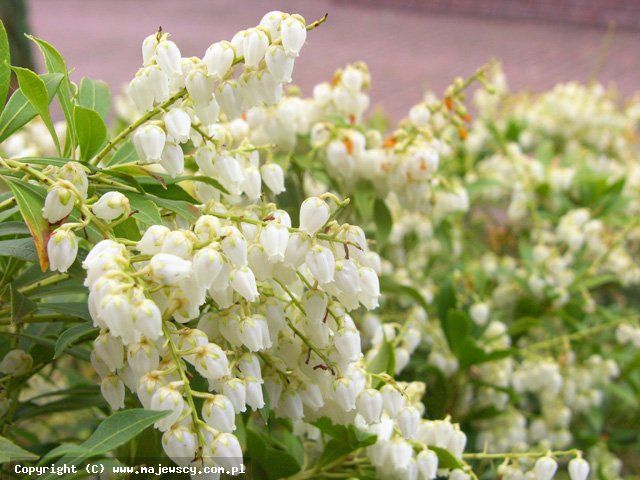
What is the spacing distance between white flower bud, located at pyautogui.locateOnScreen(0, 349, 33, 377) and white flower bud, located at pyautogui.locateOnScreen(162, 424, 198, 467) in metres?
0.42

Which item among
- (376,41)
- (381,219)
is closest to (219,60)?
(381,219)

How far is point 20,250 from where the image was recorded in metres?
1.11

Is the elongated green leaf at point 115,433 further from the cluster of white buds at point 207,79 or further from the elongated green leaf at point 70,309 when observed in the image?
the cluster of white buds at point 207,79

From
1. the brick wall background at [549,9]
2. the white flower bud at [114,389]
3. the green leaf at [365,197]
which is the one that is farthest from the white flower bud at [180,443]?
the brick wall background at [549,9]

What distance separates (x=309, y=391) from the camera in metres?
1.22

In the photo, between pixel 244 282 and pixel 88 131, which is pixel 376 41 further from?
pixel 244 282

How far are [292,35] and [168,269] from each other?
15.9 inches

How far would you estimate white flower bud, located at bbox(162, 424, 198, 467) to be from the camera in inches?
38.6

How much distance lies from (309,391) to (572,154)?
2359 mm

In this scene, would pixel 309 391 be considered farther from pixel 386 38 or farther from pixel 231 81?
pixel 386 38

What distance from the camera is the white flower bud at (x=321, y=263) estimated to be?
1.09 meters

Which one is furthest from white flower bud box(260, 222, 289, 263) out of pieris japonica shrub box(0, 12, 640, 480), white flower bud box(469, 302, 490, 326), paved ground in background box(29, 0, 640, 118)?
paved ground in background box(29, 0, 640, 118)

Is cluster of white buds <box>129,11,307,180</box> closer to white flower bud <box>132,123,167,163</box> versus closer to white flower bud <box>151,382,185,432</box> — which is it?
white flower bud <box>132,123,167,163</box>

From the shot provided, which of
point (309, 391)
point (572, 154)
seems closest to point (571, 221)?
point (572, 154)
